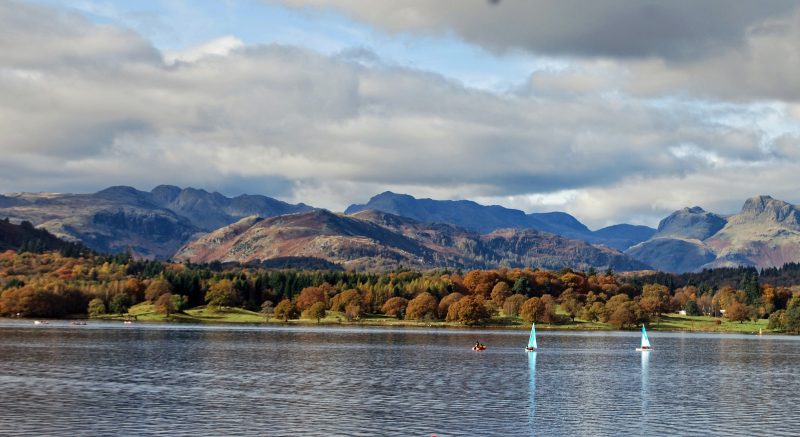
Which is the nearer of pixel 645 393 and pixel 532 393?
pixel 532 393

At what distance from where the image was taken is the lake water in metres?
85.4

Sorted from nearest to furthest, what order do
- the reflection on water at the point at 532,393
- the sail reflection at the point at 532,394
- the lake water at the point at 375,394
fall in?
the lake water at the point at 375,394 → the sail reflection at the point at 532,394 → the reflection on water at the point at 532,393

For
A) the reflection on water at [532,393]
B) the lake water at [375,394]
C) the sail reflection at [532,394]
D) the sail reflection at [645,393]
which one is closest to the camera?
the lake water at [375,394]

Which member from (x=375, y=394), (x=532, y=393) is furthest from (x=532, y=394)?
(x=375, y=394)

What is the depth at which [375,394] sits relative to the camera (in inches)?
4375

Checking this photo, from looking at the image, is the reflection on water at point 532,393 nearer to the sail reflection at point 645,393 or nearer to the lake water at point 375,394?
the lake water at point 375,394

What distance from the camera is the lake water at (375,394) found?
280ft

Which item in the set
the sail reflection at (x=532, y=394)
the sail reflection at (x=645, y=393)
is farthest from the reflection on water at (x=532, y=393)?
the sail reflection at (x=645, y=393)

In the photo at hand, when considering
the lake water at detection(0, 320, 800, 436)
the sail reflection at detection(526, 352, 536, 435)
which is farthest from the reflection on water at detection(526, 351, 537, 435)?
the lake water at detection(0, 320, 800, 436)

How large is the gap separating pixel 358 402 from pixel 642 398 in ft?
124

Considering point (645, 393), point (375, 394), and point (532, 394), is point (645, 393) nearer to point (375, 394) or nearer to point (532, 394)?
point (532, 394)

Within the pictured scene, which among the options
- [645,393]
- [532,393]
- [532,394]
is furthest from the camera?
[645,393]

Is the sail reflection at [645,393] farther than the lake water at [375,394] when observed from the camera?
Yes

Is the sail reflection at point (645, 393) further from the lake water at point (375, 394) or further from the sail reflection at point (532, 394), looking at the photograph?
the sail reflection at point (532, 394)
